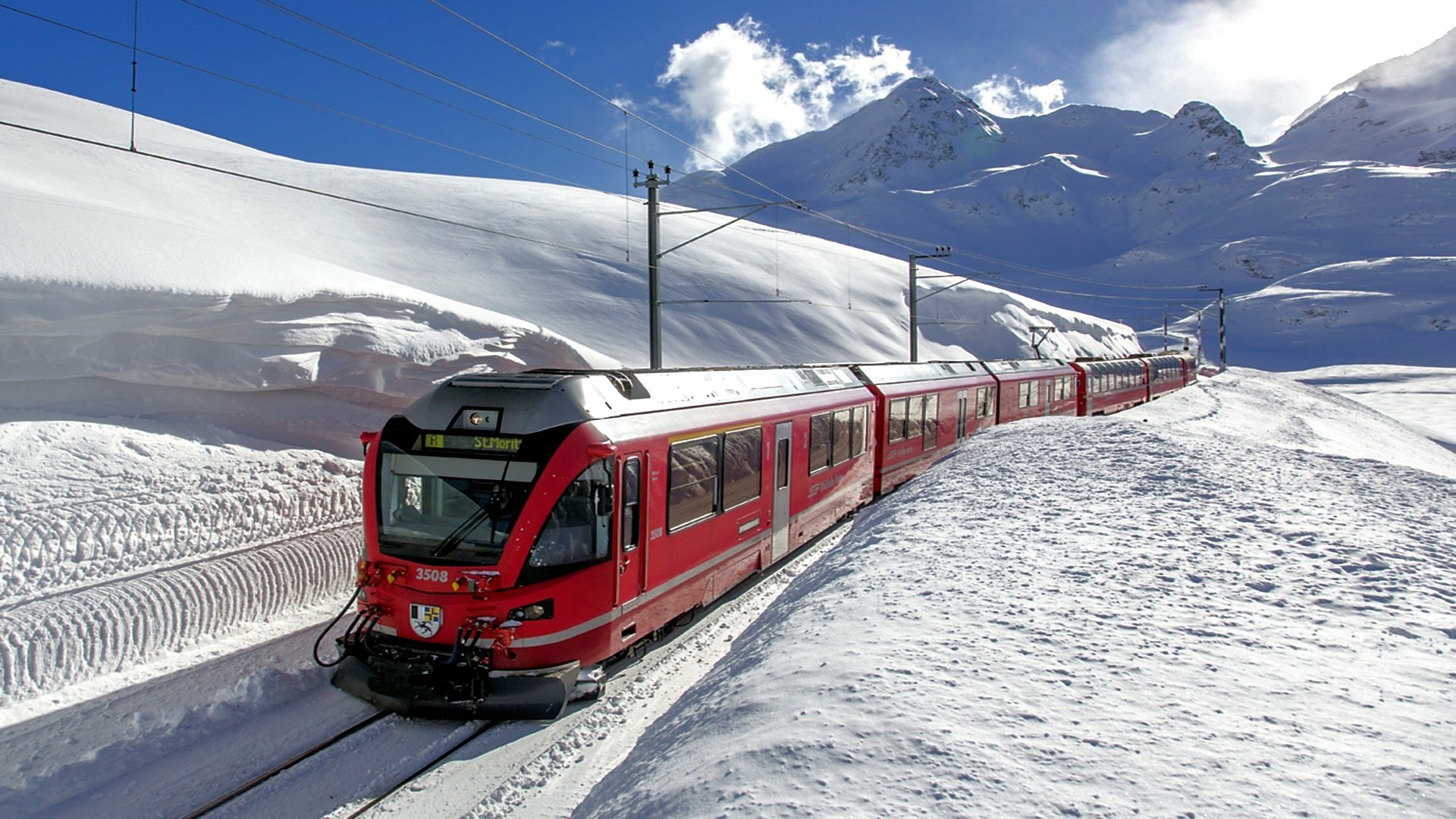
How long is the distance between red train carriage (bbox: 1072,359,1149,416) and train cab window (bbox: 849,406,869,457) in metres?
17.6

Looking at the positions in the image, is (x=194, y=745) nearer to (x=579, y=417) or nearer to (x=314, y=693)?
(x=314, y=693)

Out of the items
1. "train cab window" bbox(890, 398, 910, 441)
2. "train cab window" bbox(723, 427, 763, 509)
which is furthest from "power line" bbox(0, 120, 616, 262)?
"train cab window" bbox(890, 398, 910, 441)

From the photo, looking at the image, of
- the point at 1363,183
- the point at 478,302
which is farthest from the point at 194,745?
the point at 1363,183

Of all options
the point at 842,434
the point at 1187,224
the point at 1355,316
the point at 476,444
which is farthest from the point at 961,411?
the point at 1187,224

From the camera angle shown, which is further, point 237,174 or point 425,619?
point 237,174

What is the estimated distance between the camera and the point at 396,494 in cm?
721

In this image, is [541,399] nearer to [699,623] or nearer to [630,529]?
[630,529]

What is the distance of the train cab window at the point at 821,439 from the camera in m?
11.6

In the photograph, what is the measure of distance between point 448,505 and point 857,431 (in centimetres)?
794

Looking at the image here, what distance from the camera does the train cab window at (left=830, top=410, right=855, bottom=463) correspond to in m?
12.5

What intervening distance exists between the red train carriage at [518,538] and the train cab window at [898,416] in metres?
7.37

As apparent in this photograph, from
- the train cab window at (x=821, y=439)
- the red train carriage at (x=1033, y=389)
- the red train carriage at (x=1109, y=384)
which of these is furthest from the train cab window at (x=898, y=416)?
the red train carriage at (x=1109, y=384)

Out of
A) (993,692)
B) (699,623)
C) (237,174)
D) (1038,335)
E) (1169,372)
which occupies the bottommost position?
(699,623)

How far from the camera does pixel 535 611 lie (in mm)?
6598
